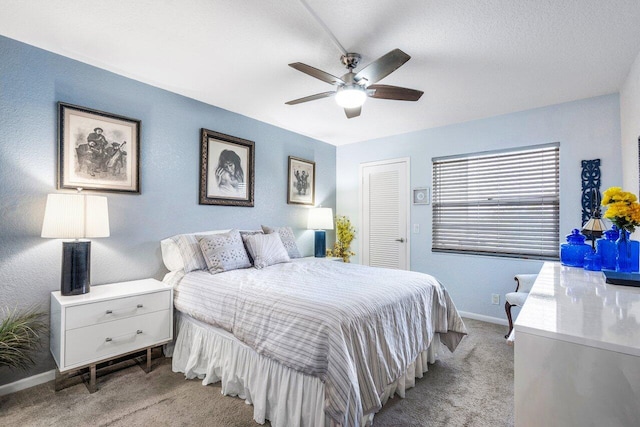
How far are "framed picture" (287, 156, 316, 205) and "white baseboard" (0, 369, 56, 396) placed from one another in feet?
9.69

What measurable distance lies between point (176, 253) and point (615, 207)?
323cm

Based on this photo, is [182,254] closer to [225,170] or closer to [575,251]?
[225,170]

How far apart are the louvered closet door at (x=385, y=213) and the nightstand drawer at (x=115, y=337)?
3.11m

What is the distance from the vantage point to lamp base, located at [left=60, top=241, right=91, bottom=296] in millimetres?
2197

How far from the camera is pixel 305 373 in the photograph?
5.26 ft

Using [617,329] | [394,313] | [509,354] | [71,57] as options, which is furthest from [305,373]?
[71,57]

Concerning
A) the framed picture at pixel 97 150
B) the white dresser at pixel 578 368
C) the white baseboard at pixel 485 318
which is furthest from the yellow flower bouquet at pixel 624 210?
the framed picture at pixel 97 150

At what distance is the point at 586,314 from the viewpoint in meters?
1.07

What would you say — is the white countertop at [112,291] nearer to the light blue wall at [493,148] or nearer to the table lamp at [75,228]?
the table lamp at [75,228]

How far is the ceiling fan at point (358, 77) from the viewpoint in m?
1.91

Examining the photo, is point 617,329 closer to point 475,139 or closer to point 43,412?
point 43,412

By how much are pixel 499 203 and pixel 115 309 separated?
13.4 ft

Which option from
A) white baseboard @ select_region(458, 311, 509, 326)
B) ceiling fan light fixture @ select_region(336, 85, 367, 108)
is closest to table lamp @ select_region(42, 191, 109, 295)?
ceiling fan light fixture @ select_region(336, 85, 367, 108)

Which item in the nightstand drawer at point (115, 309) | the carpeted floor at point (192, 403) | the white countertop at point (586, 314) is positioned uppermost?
the white countertop at point (586, 314)
